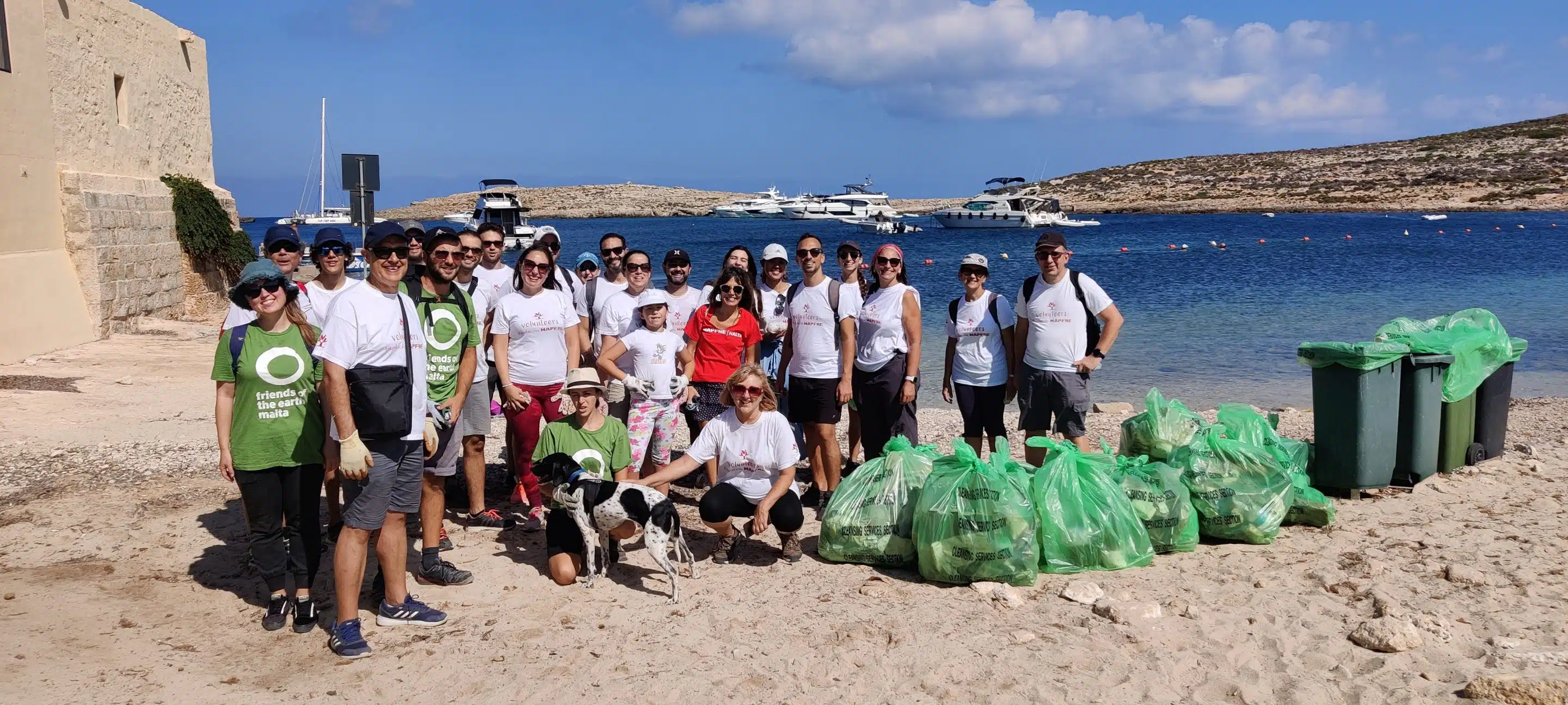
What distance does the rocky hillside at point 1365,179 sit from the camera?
194 feet

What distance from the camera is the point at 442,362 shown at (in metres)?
4.50

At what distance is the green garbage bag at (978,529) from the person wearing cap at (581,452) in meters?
1.35

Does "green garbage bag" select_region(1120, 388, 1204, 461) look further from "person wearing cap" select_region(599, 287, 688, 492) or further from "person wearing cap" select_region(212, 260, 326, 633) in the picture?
"person wearing cap" select_region(212, 260, 326, 633)

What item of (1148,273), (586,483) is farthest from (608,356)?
(1148,273)

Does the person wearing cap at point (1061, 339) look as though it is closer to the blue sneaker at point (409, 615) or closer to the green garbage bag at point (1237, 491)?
the green garbage bag at point (1237, 491)

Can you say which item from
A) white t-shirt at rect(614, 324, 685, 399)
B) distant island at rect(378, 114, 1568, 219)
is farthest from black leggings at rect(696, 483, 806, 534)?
distant island at rect(378, 114, 1568, 219)

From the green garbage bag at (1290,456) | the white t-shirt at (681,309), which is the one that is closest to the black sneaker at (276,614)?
the white t-shirt at (681,309)

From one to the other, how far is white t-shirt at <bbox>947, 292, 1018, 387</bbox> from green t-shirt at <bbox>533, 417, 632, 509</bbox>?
196 centimetres

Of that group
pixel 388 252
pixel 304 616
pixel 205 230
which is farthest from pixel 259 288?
pixel 205 230

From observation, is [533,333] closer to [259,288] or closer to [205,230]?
[259,288]

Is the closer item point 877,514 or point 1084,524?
point 1084,524

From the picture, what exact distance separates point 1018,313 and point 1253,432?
4.52 ft

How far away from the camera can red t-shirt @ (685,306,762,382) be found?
555cm

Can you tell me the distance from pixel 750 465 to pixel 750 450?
0.07 metres
